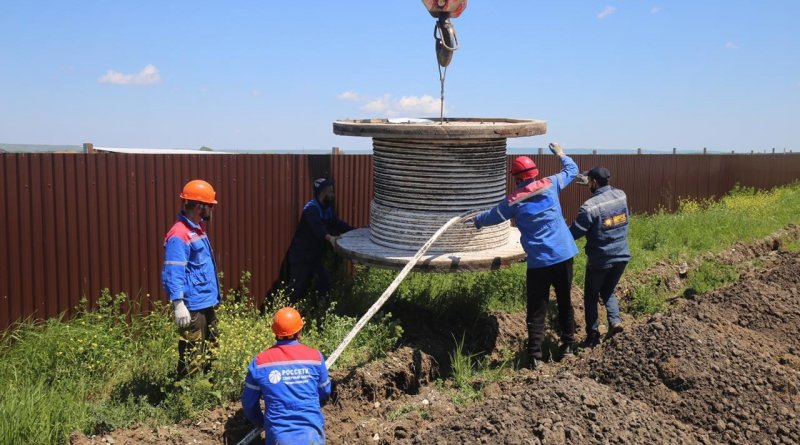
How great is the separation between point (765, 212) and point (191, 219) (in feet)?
49.9

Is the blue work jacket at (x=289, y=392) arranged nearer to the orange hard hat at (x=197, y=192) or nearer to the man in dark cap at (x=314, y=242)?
the orange hard hat at (x=197, y=192)

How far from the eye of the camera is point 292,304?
297 inches

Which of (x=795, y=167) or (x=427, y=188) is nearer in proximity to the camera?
(x=427, y=188)

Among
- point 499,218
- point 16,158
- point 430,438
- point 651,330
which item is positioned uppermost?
point 16,158

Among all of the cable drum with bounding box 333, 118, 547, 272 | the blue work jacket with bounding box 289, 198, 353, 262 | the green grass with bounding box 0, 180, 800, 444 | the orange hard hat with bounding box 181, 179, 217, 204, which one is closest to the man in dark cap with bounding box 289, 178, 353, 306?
the blue work jacket with bounding box 289, 198, 353, 262

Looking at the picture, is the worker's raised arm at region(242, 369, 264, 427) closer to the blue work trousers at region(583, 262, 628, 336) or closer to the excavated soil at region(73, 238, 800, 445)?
the excavated soil at region(73, 238, 800, 445)

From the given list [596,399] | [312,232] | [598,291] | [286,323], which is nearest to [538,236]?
[598,291]

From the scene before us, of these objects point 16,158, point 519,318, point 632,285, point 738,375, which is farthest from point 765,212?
point 16,158

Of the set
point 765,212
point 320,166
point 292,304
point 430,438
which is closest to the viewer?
point 430,438

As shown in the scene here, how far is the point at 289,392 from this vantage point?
429cm

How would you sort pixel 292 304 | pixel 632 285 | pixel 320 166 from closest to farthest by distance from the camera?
pixel 292 304
pixel 320 166
pixel 632 285

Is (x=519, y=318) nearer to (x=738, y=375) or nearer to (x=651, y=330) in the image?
(x=651, y=330)

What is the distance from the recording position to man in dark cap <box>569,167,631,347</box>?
6.95 meters

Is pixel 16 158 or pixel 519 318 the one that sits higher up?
pixel 16 158
